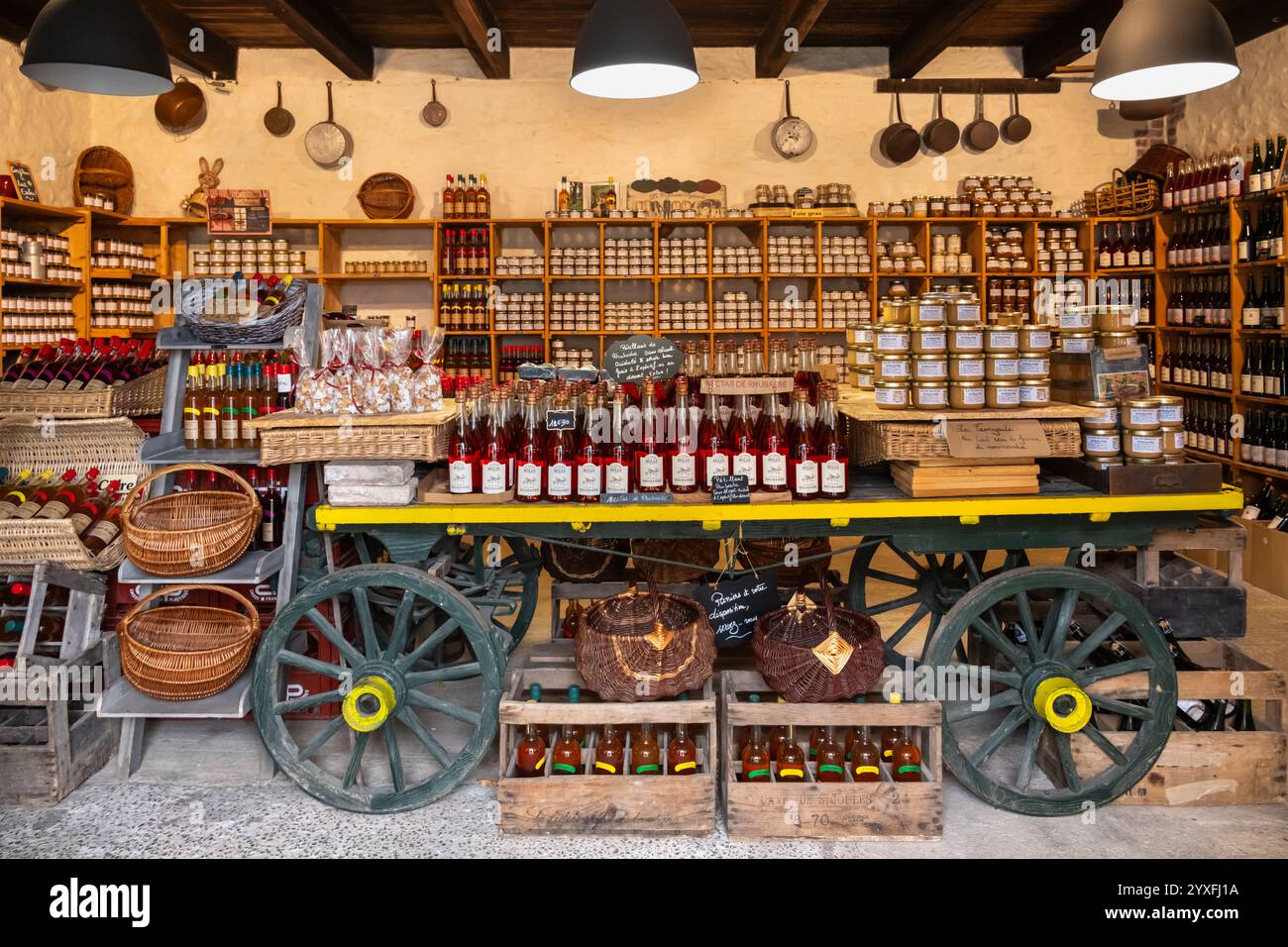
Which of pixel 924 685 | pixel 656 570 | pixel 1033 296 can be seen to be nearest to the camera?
pixel 924 685

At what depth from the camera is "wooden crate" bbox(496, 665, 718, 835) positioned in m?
2.80

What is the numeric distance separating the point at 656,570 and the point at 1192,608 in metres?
1.95

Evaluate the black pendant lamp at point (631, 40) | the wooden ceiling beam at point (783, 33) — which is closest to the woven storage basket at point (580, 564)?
the black pendant lamp at point (631, 40)

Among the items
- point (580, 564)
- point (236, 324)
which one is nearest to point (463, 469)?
point (236, 324)

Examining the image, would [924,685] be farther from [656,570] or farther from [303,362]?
[303,362]

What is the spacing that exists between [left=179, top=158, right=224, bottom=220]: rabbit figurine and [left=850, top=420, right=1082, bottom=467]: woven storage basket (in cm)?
608

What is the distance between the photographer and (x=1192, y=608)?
3.06m

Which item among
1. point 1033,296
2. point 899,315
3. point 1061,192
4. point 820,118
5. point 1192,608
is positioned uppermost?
point 820,118

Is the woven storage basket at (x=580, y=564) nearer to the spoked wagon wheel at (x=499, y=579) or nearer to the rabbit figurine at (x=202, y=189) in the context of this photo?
the spoked wagon wheel at (x=499, y=579)

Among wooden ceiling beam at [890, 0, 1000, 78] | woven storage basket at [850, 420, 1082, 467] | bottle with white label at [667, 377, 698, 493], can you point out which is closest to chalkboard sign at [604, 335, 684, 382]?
bottle with white label at [667, 377, 698, 493]

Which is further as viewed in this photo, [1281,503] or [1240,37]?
[1240,37]

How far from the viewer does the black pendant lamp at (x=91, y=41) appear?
10.5 feet

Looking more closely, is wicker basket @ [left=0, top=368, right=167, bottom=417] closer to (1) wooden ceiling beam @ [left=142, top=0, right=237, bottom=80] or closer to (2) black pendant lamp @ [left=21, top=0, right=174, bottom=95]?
(2) black pendant lamp @ [left=21, top=0, right=174, bottom=95]

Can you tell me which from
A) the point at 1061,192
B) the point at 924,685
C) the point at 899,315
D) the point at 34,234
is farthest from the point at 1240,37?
the point at 34,234
